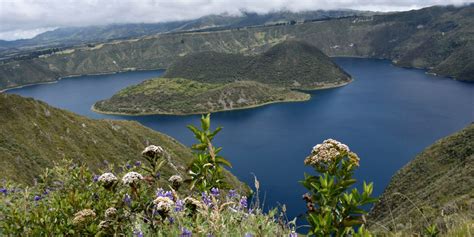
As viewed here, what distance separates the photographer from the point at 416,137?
147375mm

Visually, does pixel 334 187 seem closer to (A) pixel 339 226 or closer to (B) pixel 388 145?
(A) pixel 339 226

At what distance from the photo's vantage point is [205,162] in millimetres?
7355

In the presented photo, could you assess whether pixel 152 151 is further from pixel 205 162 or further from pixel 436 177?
pixel 436 177

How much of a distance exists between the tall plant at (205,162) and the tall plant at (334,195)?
71.3 inches

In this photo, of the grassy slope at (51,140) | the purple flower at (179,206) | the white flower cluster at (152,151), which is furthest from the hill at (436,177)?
the purple flower at (179,206)

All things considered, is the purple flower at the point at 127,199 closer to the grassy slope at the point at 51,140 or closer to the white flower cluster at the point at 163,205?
the white flower cluster at the point at 163,205

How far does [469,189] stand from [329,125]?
4852 inches

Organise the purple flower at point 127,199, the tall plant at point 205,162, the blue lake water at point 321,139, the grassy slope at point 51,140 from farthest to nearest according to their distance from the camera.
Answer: the blue lake water at point 321,139 < the grassy slope at point 51,140 < the tall plant at point 205,162 < the purple flower at point 127,199

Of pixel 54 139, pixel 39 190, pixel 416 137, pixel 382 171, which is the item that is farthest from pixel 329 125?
pixel 39 190

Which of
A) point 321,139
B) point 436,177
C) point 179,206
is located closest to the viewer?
point 179,206

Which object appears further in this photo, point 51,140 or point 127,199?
point 51,140

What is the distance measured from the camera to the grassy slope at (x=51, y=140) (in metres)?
60.8

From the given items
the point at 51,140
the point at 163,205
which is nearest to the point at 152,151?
the point at 163,205

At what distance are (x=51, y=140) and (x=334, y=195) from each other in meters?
78.7
